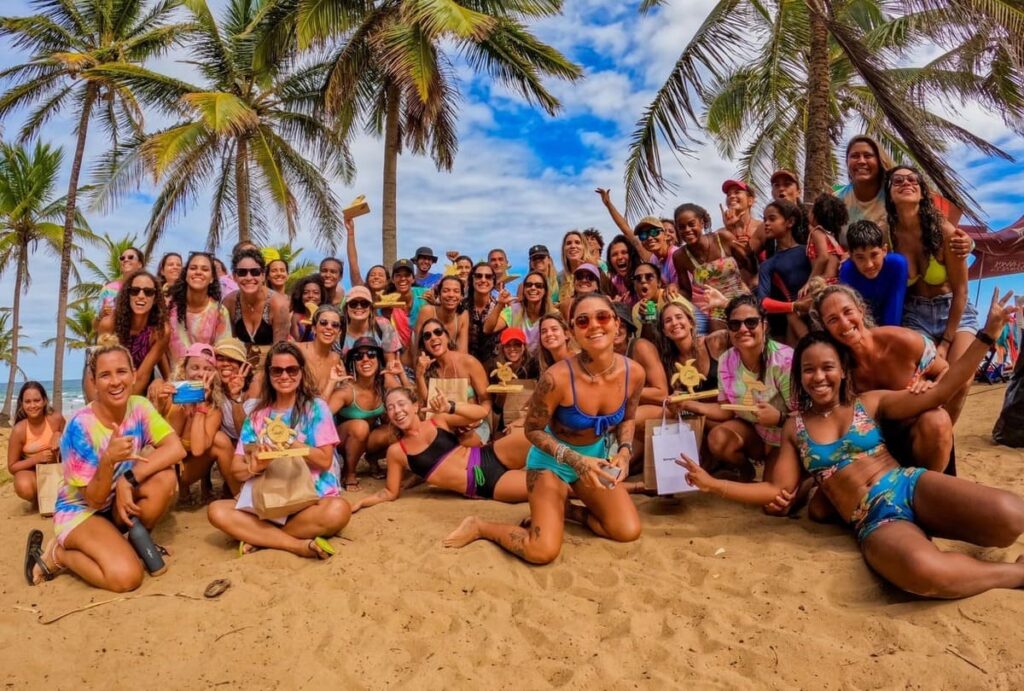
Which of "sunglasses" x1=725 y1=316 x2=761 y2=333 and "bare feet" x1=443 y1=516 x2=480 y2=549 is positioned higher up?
"sunglasses" x1=725 y1=316 x2=761 y2=333

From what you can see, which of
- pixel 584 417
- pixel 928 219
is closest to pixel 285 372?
pixel 584 417

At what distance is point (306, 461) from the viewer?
4453 mm

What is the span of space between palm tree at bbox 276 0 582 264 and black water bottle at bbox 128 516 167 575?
34.0 feet

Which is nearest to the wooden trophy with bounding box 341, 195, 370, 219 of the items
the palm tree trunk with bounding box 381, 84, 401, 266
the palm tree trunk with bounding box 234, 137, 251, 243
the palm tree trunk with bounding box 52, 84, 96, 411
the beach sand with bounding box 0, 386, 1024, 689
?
the beach sand with bounding box 0, 386, 1024, 689

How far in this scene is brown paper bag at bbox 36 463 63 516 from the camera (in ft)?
17.6

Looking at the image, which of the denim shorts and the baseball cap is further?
the baseball cap

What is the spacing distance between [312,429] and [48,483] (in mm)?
2693

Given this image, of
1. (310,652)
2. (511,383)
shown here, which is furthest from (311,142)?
(310,652)

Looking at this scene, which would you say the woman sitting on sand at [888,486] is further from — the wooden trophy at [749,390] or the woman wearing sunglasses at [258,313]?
the woman wearing sunglasses at [258,313]

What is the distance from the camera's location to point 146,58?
17734mm

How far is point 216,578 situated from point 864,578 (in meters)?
3.75

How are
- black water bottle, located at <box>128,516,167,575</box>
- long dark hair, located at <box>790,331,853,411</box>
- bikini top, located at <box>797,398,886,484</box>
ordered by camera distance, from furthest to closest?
black water bottle, located at <box>128,516,167,575</box>, long dark hair, located at <box>790,331,853,411</box>, bikini top, located at <box>797,398,886,484</box>

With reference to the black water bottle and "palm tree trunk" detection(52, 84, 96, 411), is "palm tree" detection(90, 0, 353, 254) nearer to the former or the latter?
"palm tree trunk" detection(52, 84, 96, 411)

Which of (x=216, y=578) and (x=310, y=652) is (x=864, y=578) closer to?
(x=310, y=652)
